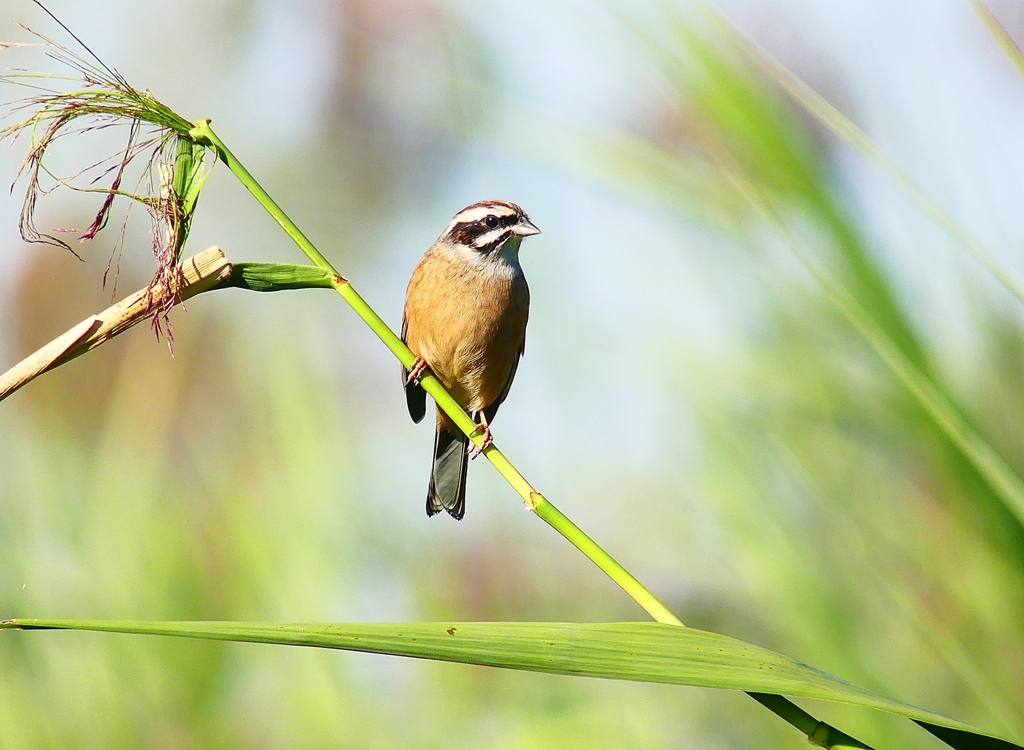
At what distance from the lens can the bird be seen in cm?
354

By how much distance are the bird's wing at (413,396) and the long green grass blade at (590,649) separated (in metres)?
2.66

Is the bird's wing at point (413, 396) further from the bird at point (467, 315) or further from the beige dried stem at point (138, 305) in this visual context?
the beige dried stem at point (138, 305)

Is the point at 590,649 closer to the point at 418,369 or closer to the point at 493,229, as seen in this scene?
the point at 418,369

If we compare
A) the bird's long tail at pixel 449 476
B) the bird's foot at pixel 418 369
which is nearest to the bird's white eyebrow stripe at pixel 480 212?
the bird's long tail at pixel 449 476

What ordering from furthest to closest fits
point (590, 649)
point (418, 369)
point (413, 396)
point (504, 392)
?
1. point (504, 392)
2. point (413, 396)
3. point (418, 369)
4. point (590, 649)

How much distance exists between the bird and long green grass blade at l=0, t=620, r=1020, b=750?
8.01ft

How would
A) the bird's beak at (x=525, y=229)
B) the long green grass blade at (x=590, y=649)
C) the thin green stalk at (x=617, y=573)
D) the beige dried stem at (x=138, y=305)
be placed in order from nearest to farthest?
the long green grass blade at (x=590, y=649)
the thin green stalk at (x=617, y=573)
the beige dried stem at (x=138, y=305)
the bird's beak at (x=525, y=229)

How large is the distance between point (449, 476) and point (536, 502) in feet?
7.85

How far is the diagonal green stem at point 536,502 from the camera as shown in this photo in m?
1.16

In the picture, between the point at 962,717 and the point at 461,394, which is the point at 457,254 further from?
the point at 962,717

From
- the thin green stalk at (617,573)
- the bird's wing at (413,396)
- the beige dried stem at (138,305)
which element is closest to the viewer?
the thin green stalk at (617,573)

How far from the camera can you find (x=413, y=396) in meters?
3.78

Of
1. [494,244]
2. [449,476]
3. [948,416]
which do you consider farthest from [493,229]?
[948,416]

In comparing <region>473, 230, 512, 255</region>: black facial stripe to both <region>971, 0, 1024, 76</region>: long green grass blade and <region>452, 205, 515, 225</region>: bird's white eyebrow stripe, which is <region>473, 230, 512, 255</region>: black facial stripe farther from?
<region>971, 0, 1024, 76</region>: long green grass blade
